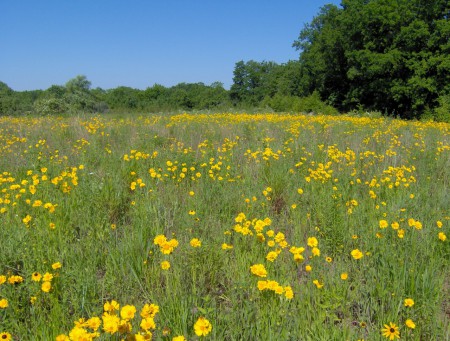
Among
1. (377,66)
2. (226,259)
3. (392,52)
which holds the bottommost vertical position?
(226,259)

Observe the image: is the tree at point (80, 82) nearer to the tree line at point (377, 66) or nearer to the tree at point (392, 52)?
the tree line at point (377, 66)

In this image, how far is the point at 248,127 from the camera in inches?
297

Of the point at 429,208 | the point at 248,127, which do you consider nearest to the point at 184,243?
the point at 429,208

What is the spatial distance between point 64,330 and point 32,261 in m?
0.68

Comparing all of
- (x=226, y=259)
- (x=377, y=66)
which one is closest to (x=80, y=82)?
(x=377, y=66)

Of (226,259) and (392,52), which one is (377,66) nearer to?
(392,52)

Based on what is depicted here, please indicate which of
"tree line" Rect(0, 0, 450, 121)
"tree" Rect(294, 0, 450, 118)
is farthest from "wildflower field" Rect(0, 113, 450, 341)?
"tree" Rect(294, 0, 450, 118)

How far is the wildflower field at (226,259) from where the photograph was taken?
170cm

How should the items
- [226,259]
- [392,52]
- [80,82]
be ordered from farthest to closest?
[80,82]
[392,52]
[226,259]

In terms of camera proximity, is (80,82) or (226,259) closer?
(226,259)

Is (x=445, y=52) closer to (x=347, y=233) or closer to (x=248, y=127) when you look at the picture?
(x=248, y=127)

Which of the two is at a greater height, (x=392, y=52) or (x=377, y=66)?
(x=392, y=52)

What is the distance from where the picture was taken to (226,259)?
2.29 meters

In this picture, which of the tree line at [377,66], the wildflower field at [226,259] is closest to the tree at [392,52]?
the tree line at [377,66]
